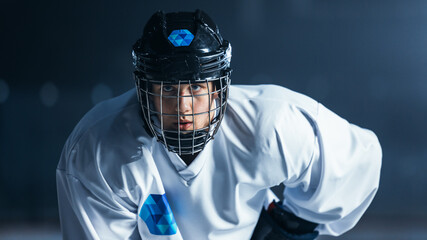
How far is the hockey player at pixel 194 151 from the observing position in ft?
3.02

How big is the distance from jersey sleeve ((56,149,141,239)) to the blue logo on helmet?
315 mm

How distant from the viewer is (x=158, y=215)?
1044 mm

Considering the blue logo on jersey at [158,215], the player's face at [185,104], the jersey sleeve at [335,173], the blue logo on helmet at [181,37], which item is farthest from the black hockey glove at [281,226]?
the blue logo on helmet at [181,37]

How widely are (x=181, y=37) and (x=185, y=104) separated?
124 mm

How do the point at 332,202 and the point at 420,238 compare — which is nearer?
the point at 332,202

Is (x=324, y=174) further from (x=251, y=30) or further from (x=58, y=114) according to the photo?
(x=58, y=114)

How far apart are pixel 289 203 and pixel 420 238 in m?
0.71

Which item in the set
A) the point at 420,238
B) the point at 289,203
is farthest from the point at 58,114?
the point at 420,238

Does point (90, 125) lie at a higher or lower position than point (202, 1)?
lower

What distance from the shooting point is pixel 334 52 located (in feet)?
5.02

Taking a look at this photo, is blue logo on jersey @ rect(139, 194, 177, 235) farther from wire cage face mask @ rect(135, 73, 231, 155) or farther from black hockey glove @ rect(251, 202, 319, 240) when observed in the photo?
black hockey glove @ rect(251, 202, 319, 240)

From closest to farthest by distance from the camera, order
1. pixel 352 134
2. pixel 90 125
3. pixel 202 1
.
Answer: pixel 90 125 < pixel 352 134 < pixel 202 1

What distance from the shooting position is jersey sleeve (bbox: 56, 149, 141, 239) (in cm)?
101

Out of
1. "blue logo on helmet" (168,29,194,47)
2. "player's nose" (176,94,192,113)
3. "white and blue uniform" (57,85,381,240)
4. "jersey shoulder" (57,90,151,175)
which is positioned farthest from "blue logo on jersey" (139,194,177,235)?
"blue logo on helmet" (168,29,194,47)
